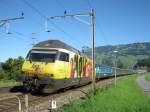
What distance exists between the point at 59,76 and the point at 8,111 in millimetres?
7448

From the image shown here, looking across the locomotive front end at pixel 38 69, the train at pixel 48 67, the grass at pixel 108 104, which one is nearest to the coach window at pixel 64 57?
the train at pixel 48 67

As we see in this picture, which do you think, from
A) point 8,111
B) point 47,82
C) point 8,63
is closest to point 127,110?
point 8,111

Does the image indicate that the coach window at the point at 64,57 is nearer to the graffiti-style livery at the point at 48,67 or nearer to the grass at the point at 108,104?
the graffiti-style livery at the point at 48,67

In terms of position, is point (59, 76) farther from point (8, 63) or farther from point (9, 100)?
point (8, 63)

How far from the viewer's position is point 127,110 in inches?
556

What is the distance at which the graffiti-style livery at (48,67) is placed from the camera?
71.3ft

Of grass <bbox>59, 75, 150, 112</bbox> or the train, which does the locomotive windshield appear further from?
grass <bbox>59, 75, 150, 112</bbox>

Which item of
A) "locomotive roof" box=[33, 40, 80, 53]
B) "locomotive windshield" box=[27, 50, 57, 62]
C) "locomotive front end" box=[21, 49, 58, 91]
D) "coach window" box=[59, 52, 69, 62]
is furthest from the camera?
"locomotive roof" box=[33, 40, 80, 53]

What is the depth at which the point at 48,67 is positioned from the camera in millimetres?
22016

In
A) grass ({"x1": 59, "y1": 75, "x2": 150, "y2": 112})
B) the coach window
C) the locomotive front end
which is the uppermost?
the coach window

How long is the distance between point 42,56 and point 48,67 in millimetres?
1294

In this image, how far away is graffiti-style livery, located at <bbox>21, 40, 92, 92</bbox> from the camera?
855 inches

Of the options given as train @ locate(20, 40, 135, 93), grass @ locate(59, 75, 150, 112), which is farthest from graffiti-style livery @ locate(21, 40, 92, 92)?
grass @ locate(59, 75, 150, 112)

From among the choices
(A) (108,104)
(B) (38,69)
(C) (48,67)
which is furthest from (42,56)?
(A) (108,104)
